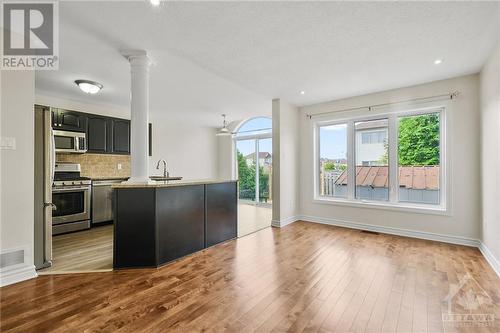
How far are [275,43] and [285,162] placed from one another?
8.72ft

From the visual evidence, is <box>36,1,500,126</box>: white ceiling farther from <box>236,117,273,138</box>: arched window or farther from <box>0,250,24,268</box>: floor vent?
<box>236,117,273,138</box>: arched window

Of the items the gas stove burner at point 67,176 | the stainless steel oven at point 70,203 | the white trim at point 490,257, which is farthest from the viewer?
the gas stove burner at point 67,176

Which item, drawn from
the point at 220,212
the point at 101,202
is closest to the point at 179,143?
the point at 101,202

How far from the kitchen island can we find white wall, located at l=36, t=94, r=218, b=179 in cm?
358

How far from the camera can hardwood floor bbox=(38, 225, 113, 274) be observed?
8.97 ft

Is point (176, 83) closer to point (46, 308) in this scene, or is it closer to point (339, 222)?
point (46, 308)

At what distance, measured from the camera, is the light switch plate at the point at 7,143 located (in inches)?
90.2

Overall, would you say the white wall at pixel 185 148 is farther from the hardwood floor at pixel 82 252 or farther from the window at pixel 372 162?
the window at pixel 372 162

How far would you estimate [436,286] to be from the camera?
7.52ft

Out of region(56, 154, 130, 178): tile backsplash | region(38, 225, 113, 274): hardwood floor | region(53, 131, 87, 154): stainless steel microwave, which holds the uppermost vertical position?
region(53, 131, 87, 154): stainless steel microwave

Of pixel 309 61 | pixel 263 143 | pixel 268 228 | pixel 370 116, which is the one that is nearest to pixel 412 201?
pixel 370 116

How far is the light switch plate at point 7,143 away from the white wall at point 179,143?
299 cm

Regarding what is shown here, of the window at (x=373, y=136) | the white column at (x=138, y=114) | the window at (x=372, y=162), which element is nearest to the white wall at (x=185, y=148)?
the white column at (x=138, y=114)

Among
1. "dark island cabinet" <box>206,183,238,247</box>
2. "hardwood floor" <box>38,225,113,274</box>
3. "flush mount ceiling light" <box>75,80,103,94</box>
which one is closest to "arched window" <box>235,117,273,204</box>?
"dark island cabinet" <box>206,183,238,247</box>
